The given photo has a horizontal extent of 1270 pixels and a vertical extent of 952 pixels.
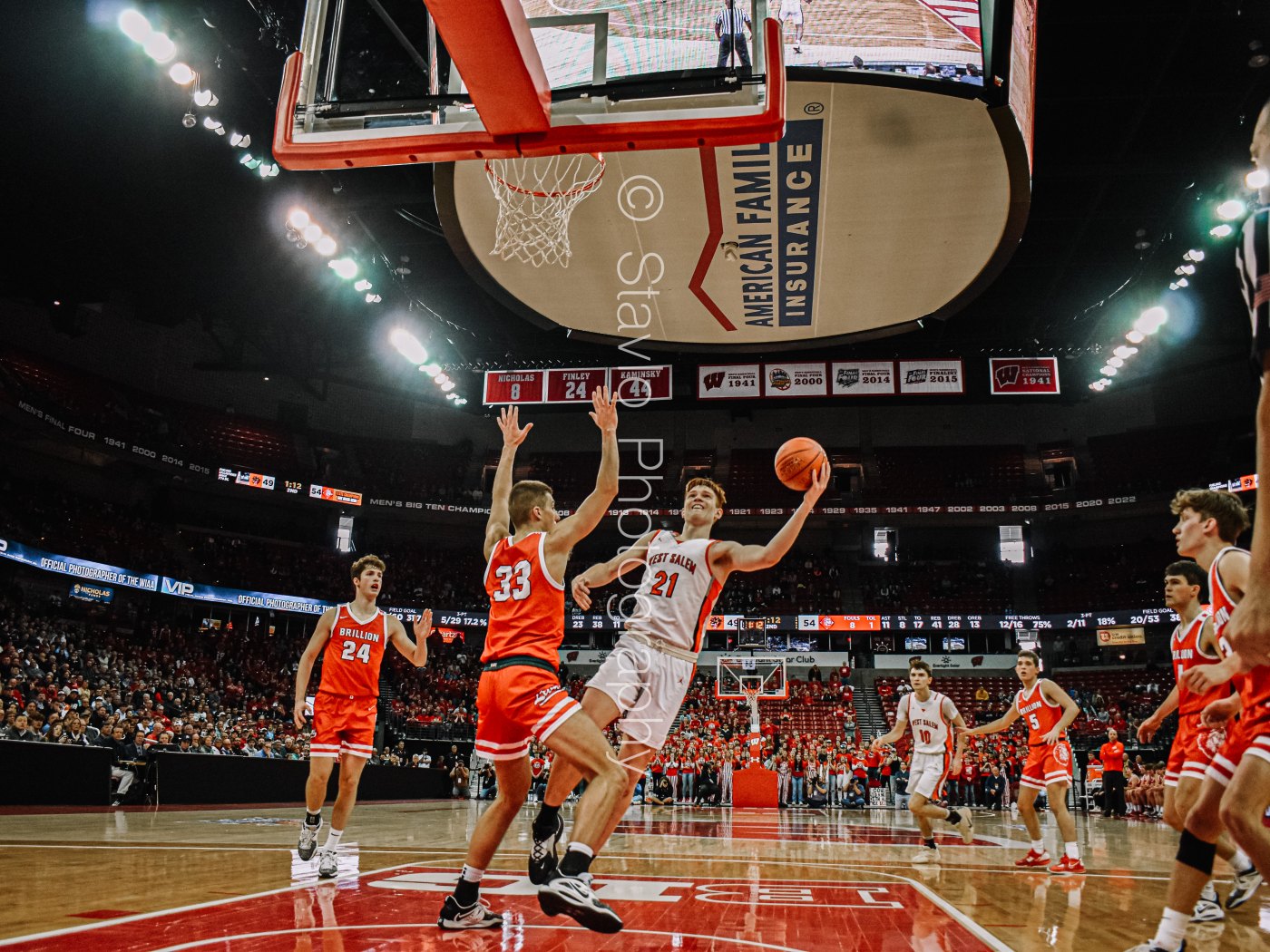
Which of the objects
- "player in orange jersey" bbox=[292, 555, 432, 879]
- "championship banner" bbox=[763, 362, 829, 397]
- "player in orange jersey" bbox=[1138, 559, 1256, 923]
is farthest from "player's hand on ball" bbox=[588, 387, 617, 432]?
"championship banner" bbox=[763, 362, 829, 397]

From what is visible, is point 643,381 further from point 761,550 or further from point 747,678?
point 761,550

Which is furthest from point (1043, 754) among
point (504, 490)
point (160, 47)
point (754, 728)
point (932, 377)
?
point (160, 47)

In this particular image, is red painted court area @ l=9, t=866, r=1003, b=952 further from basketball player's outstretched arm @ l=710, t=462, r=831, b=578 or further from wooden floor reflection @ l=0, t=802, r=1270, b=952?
basketball player's outstretched arm @ l=710, t=462, r=831, b=578

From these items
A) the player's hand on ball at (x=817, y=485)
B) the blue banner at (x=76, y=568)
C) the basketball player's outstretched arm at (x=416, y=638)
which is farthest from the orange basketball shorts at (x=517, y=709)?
the blue banner at (x=76, y=568)

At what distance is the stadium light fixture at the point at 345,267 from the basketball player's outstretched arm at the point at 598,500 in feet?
52.4

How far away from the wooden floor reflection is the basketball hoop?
5338 mm

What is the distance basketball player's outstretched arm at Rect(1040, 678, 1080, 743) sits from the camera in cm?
797

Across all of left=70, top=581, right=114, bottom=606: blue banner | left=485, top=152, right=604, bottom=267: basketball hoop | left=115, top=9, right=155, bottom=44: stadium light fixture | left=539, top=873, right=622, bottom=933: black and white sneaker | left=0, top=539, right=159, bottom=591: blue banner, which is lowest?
left=539, top=873, right=622, bottom=933: black and white sneaker

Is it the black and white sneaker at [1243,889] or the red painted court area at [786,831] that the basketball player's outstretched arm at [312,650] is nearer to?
the red painted court area at [786,831]

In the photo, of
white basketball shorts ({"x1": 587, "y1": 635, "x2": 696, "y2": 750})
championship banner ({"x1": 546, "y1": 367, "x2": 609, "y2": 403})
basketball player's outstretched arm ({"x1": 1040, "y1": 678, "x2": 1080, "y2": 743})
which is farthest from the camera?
championship banner ({"x1": 546, "y1": 367, "x2": 609, "y2": 403})

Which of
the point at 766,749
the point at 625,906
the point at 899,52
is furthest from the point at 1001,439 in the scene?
the point at 625,906

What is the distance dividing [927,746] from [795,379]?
10.1 meters

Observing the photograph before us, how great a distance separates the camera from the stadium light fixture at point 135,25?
12414 millimetres

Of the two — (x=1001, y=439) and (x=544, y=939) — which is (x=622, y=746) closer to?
(x=544, y=939)
